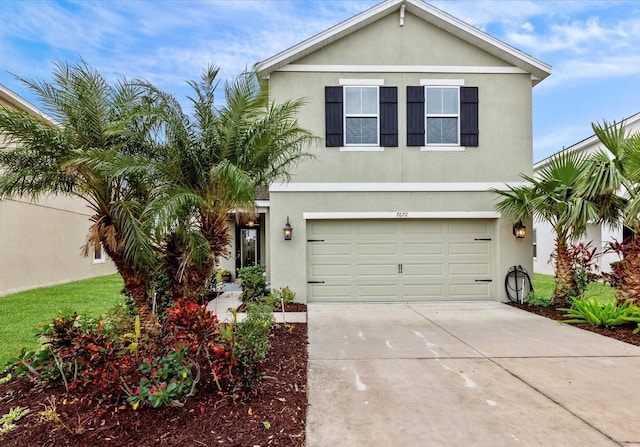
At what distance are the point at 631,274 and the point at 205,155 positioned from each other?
8154 mm

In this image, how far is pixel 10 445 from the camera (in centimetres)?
326

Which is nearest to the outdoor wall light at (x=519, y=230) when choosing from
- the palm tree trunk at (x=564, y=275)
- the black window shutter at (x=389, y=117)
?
the palm tree trunk at (x=564, y=275)

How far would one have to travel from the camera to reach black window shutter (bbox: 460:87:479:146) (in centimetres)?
1022

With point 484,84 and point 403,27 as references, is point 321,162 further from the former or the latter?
point 484,84

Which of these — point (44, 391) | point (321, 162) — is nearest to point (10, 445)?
point (44, 391)

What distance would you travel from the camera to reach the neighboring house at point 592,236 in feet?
45.5

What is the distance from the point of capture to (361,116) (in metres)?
10.2

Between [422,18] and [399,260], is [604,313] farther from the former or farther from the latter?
[422,18]

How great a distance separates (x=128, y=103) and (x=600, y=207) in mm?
9322

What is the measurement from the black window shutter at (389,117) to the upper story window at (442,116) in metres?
0.34

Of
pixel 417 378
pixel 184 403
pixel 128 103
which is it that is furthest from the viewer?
pixel 128 103

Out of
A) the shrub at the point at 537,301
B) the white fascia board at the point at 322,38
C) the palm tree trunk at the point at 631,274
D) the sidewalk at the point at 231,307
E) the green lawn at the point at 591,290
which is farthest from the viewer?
the green lawn at the point at 591,290

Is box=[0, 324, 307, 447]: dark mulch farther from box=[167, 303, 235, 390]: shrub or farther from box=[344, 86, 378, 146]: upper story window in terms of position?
box=[344, 86, 378, 146]: upper story window

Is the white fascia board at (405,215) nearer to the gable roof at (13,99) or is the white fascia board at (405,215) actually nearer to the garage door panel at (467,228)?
the garage door panel at (467,228)
